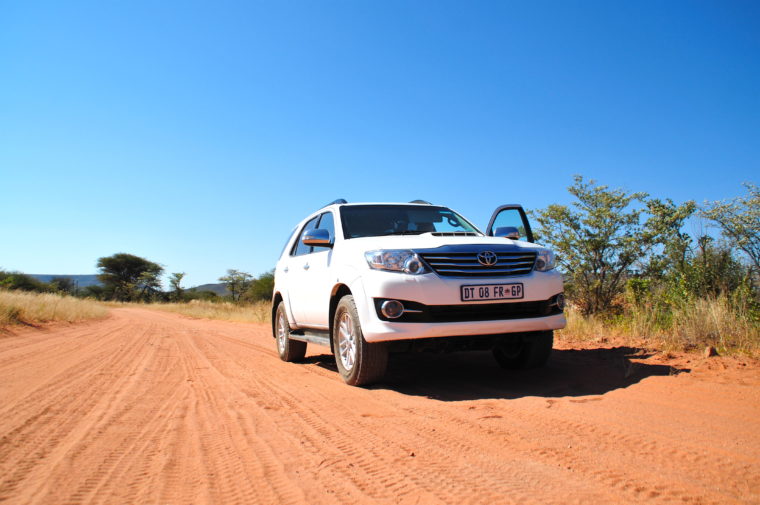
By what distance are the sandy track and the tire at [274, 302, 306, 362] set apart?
1391 millimetres

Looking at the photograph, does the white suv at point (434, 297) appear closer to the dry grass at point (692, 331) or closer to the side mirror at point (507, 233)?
the side mirror at point (507, 233)

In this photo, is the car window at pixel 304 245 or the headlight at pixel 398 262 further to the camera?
the car window at pixel 304 245

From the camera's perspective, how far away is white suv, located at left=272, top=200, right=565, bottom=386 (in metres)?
4.19

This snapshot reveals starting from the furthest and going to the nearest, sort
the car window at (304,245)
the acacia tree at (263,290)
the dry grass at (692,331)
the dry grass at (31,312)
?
the acacia tree at (263,290) < the dry grass at (31,312) < the car window at (304,245) < the dry grass at (692,331)

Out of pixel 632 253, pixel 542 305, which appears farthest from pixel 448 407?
pixel 632 253

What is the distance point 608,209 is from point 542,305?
9.19 meters

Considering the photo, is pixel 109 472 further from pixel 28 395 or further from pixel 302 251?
pixel 302 251

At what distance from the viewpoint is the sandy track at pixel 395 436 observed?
216 cm

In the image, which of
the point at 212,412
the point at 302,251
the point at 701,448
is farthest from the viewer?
the point at 302,251

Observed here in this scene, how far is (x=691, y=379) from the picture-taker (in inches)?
164

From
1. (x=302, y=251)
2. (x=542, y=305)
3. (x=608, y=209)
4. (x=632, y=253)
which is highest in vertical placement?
(x=608, y=209)

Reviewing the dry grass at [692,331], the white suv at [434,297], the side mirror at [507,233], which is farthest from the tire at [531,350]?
the dry grass at [692,331]

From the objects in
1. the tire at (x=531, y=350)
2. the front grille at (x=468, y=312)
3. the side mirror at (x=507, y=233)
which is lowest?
the tire at (x=531, y=350)

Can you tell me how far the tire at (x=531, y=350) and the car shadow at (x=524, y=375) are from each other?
9 cm
